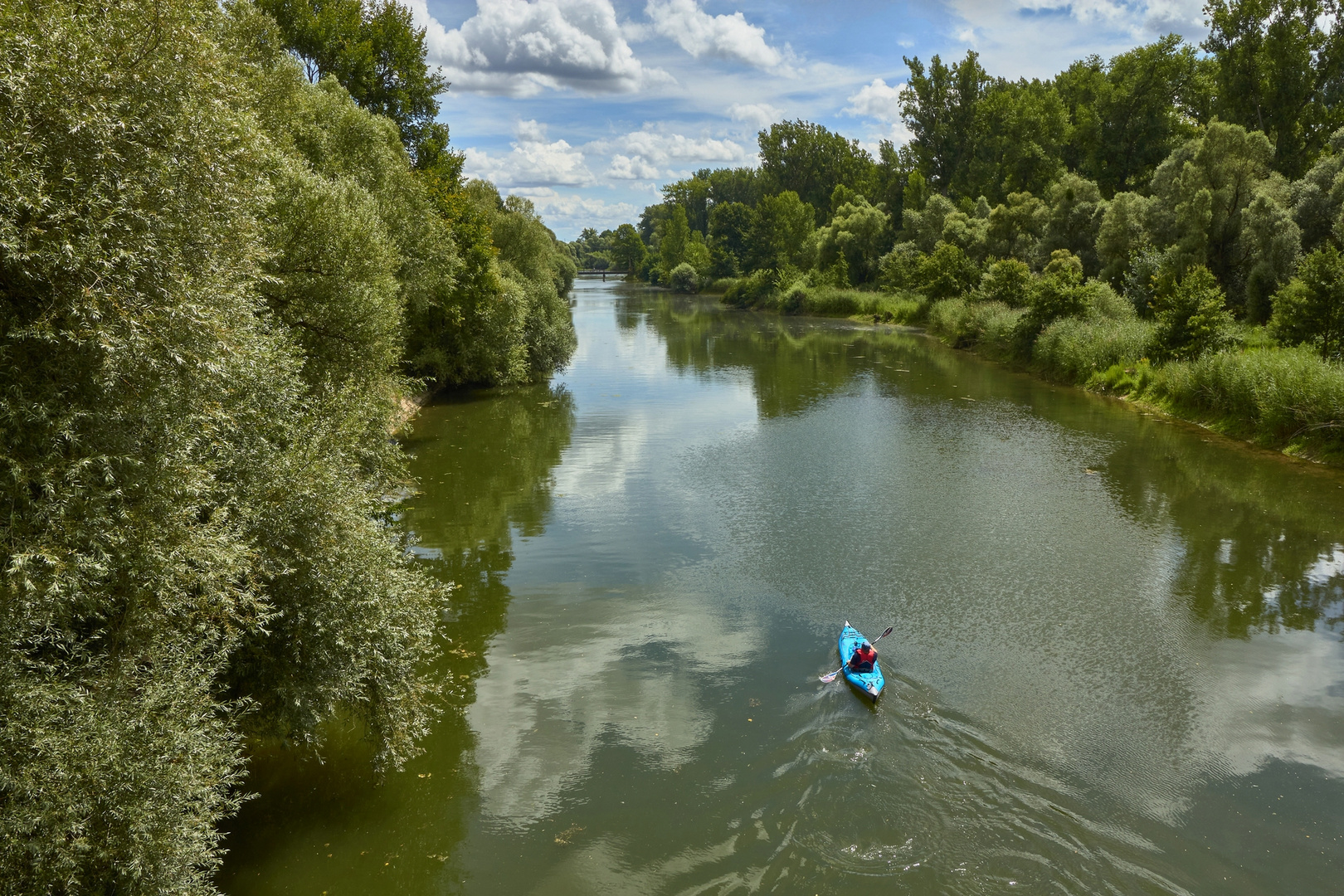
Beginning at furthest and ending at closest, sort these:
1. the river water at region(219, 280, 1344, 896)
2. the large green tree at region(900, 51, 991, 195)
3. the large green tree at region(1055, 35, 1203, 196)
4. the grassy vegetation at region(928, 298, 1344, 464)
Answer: the large green tree at region(900, 51, 991, 195) < the large green tree at region(1055, 35, 1203, 196) < the grassy vegetation at region(928, 298, 1344, 464) < the river water at region(219, 280, 1344, 896)

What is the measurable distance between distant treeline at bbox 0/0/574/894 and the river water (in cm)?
163

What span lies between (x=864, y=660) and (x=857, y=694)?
20.5 inches

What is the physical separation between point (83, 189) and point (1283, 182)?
44406mm

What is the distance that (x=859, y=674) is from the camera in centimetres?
1206

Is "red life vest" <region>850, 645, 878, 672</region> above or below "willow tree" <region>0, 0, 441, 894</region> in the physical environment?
below

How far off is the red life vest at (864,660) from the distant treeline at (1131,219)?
1866 cm

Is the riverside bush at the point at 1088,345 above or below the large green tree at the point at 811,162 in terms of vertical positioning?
below

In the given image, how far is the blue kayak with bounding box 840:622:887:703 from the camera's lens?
11656 mm

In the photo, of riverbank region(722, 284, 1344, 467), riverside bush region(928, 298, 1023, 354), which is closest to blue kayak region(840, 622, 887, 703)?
riverbank region(722, 284, 1344, 467)

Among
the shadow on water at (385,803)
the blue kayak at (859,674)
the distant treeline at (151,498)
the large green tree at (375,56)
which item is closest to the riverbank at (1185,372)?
the blue kayak at (859,674)

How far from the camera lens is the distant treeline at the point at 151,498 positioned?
6.26 metres

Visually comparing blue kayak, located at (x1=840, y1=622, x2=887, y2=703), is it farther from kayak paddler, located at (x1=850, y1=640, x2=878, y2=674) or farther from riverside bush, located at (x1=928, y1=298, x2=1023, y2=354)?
riverside bush, located at (x1=928, y1=298, x2=1023, y2=354)

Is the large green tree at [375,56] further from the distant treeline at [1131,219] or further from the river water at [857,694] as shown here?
the distant treeline at [1131,219]

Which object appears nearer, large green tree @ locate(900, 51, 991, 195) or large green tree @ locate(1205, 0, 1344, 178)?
large green tree @ locate(1205, 0, 1344, 178)
